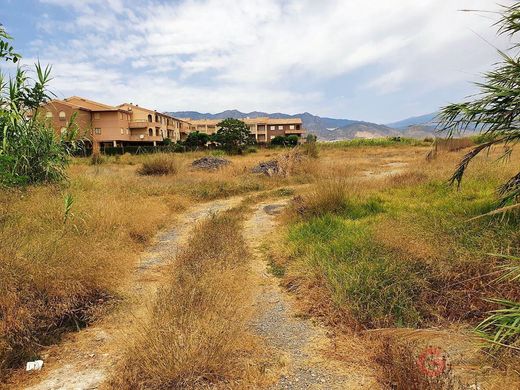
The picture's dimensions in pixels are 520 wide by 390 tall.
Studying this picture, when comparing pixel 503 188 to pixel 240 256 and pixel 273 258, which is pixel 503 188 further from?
pixel 240 256

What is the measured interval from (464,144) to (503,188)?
17242mm

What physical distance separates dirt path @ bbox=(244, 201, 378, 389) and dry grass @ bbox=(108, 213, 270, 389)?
0.24 metres

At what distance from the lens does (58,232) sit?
5.03m

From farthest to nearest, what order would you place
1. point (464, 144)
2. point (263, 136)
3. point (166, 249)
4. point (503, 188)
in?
point (263, 136) → point (464, 144) → point (166, 249) → point (503, 188)

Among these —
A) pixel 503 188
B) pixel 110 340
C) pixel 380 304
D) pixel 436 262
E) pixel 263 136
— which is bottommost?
pixel 110 340

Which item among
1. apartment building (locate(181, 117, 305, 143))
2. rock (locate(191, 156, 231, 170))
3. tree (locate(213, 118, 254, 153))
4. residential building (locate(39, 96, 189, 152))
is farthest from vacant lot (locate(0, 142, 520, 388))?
apartment building (locate(181, 117, 305, 143))

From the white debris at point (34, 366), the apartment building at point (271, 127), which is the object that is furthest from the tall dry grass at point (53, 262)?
the apartment building at point (271, 127)

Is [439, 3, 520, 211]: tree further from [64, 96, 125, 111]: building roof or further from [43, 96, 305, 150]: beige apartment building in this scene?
[64, 96, 125, 111]: building roof

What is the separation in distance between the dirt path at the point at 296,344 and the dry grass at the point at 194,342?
241 millimetres

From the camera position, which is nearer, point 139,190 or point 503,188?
point 503,188

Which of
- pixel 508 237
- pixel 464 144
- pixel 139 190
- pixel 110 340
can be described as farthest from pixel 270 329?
pixel 464 144

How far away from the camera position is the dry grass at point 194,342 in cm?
265

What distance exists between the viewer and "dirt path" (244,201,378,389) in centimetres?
277

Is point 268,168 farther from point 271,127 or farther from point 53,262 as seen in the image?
point 271,127
